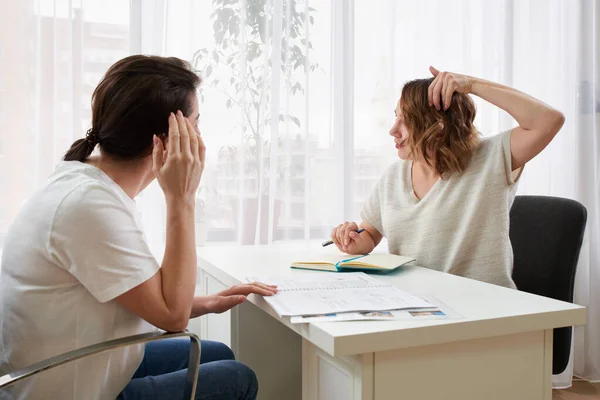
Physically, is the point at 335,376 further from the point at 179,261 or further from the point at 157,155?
the point at 157,155

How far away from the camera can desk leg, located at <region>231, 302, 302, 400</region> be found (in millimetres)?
1519

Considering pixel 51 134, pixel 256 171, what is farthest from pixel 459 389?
pixel 51 134

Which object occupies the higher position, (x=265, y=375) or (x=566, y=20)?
(x=566, y=20)

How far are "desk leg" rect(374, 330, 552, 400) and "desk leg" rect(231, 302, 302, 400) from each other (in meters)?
0.62

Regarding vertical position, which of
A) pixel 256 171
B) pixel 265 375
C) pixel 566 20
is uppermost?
pixel 566 20

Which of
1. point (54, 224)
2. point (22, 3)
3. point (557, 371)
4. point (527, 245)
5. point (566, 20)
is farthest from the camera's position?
point (566, 20)

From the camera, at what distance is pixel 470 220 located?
5.08ft

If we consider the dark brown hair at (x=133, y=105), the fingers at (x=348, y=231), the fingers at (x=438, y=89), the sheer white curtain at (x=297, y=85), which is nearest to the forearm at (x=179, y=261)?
the dark brown hair at (x=133, y=105)

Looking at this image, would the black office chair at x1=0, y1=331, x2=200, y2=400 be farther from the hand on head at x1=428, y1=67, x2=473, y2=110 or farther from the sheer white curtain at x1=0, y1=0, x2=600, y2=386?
the sheer white curtain at x1=0, y1=0, x2=600, y2=386

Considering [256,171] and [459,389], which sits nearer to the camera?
[459,389]

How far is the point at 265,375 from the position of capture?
1.56 meters

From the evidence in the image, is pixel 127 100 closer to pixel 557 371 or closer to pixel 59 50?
pixel 59 50

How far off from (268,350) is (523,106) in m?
0.97

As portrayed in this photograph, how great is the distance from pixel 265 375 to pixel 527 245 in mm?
867
